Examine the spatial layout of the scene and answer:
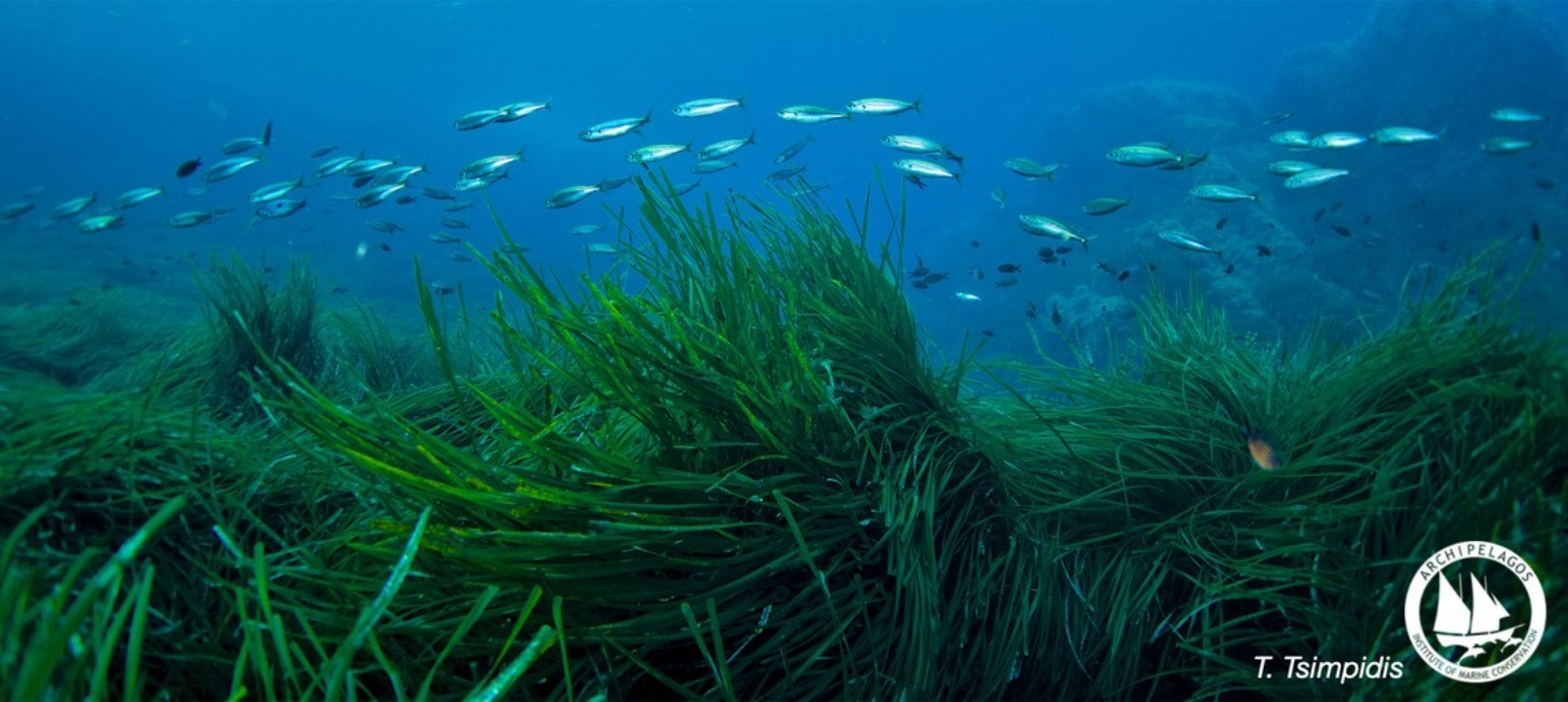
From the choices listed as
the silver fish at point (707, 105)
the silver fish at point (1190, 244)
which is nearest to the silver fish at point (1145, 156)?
the silver fish at point (1190, 244)

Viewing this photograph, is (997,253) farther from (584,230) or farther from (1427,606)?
(1427,606)

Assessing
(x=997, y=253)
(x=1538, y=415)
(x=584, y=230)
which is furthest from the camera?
(x=997, y=253)

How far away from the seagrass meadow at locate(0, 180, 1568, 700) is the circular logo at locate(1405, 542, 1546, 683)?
0.03 m

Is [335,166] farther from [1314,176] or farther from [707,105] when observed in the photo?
[1314,176]

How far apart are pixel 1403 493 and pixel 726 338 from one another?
5.99 feet

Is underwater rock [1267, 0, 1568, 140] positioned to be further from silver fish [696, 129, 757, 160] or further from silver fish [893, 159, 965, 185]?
silver fish [696, 129, 757, 160]

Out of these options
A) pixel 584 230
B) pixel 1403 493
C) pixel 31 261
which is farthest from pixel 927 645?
pixel 31 261

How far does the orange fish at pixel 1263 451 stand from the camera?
7.18 ft

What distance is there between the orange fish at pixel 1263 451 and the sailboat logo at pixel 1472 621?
2.08ft

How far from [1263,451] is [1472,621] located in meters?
0.85

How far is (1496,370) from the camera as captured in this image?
179 centimetres

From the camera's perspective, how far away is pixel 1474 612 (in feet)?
4.73

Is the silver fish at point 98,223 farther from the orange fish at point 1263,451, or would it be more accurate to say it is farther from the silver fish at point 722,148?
the orange fish at point 1263,451

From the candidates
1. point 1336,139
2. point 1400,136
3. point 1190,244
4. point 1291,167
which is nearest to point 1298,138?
point 1336,139
